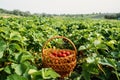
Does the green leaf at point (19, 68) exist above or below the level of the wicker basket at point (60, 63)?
above

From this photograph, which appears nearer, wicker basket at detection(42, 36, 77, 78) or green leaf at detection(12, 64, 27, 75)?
green leaf at detection(12, 64, 27, 75)

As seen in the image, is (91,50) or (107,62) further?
(91,50)

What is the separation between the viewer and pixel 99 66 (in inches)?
109

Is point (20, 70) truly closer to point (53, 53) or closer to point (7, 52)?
point (7, 52)

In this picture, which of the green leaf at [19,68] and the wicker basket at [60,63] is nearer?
the green leaf at [19,68]

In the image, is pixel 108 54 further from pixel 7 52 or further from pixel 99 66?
pixel 7 52

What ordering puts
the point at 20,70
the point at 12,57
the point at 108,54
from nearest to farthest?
the point at 20,70, the point at 12,57, the point at 108,54

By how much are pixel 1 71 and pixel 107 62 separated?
1065mm

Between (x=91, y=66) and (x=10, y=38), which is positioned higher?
(x=10, y=38)

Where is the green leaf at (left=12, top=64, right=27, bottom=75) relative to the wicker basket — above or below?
above

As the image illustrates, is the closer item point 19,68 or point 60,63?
point 19,68

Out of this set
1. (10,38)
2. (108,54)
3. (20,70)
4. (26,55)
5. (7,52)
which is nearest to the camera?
(20,70)

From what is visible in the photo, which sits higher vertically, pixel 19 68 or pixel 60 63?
pixel 19 68

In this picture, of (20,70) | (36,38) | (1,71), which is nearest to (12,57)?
(1,71)
